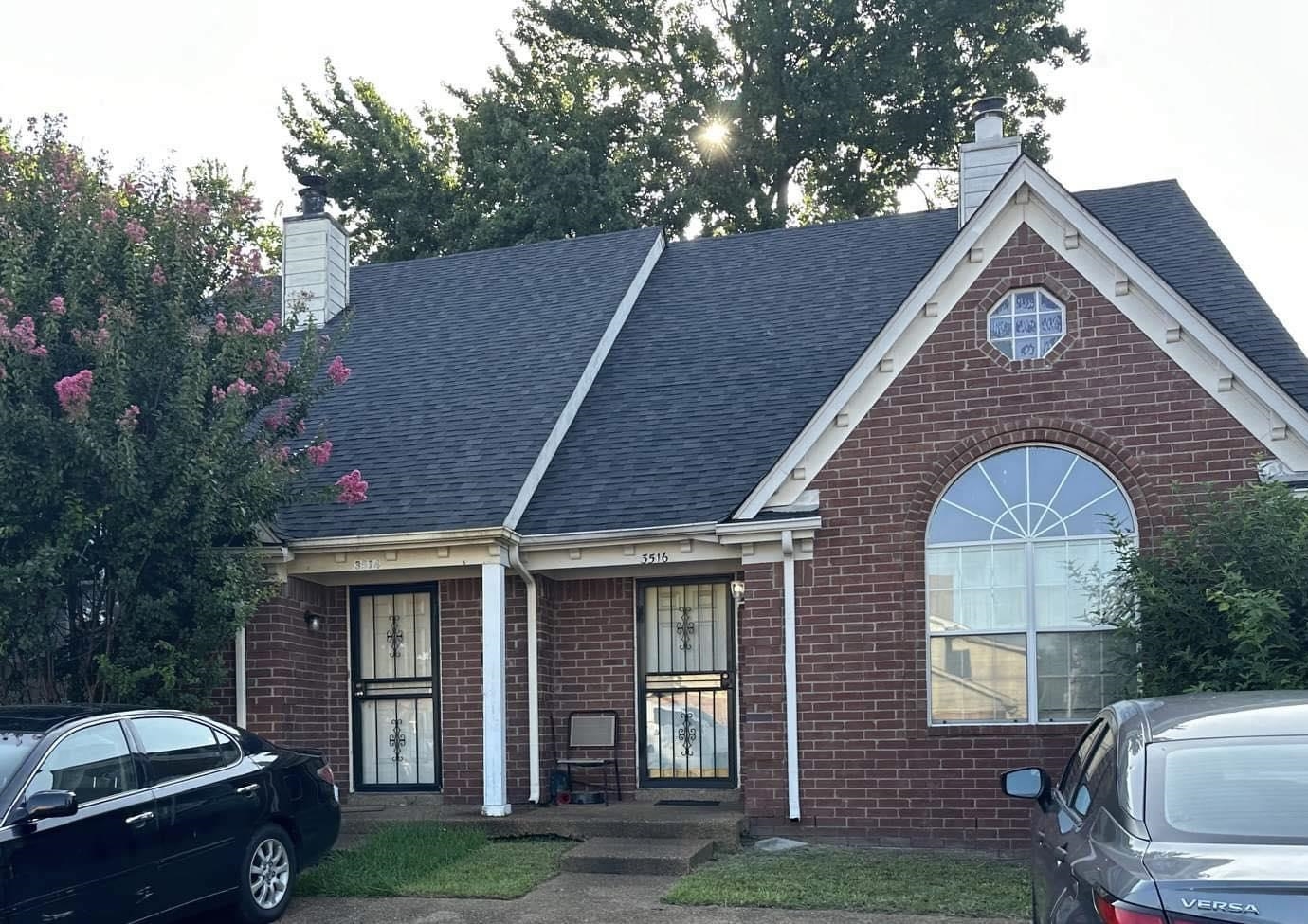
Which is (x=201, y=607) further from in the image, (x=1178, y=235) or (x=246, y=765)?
(x=1178, y=235)

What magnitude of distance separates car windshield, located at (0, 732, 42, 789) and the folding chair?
6252 millimetres

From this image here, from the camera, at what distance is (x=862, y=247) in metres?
16.7

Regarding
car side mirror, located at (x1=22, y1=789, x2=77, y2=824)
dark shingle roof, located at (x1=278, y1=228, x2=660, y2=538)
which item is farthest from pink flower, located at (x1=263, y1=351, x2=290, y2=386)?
car side mirror, located at (x1=22, y1=789, x2=77, y2=824)

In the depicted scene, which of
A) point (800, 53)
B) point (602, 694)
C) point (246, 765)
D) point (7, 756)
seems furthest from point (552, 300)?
point (800, 53)

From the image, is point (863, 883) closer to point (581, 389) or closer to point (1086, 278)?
point (1086, 278)

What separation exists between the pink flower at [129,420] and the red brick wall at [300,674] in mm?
2909

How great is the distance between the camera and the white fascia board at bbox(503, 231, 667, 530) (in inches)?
508

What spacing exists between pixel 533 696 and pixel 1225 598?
251 inches

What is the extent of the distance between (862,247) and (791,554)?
637cm

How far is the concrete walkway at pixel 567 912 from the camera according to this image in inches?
336

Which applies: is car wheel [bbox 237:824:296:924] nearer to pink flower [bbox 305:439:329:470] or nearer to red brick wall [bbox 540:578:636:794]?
pink flower [bbox 305:439:329:470]

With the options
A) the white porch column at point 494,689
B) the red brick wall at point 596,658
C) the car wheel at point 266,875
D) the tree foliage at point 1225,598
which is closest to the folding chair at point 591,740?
the red brick wall at point 596,658

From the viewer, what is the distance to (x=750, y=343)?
49.1 ft

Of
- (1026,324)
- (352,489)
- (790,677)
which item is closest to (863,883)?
(790,677)
